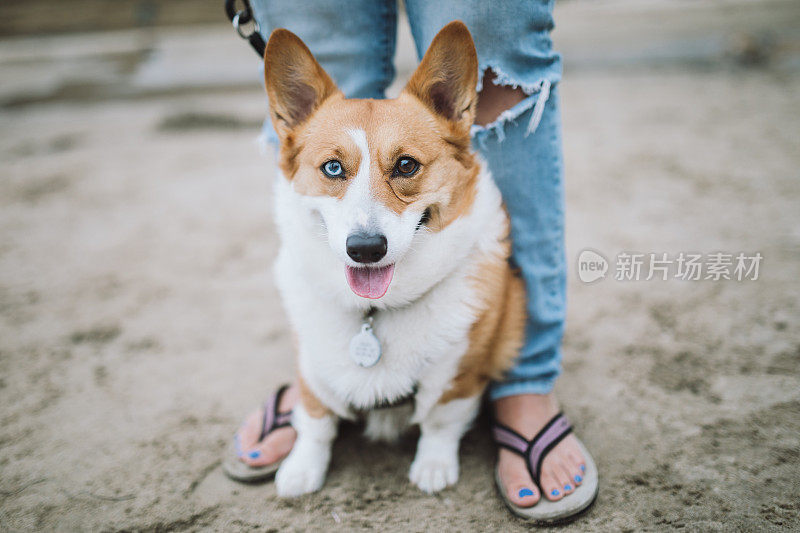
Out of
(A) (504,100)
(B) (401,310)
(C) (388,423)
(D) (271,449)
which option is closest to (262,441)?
(D) (271,449)

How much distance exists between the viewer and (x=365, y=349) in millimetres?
1340

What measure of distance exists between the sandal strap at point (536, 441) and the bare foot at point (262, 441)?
0.66 metres

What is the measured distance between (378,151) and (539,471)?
3.27 ft

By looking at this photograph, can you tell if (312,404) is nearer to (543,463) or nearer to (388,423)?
(388,423)

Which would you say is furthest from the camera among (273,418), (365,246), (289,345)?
(289,345)

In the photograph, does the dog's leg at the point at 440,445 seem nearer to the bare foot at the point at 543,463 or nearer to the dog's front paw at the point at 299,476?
the bare foot at the point at 543,463

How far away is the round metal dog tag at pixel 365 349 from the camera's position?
52.5 inches

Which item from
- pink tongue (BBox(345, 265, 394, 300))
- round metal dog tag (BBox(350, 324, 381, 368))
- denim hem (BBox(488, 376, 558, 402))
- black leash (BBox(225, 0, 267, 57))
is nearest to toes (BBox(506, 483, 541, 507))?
denim hem (BBox(488, 376, 558, 402))

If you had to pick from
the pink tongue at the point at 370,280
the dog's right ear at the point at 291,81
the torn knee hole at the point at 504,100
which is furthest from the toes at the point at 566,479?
the dog's right ear at the point at 291,81

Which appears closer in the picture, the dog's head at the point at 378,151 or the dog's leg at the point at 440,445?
the dog's head at the point at 378,151

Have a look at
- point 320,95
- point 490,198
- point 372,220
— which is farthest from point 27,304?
point 490,198

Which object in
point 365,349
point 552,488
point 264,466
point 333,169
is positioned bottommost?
point 264,466

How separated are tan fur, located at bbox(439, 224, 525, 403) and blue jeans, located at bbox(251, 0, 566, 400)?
50 mm

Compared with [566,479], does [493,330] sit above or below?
above
